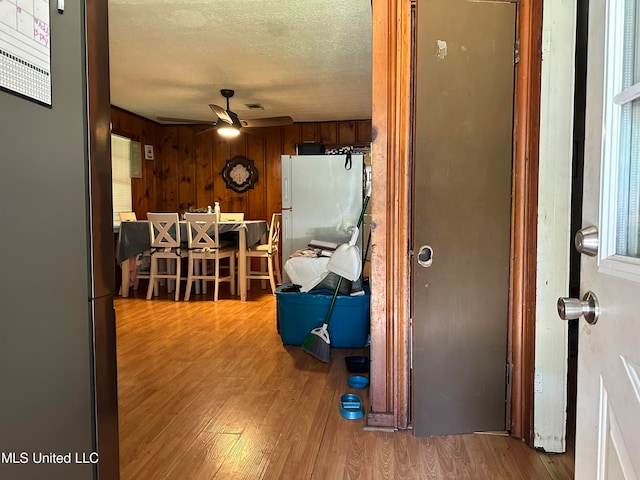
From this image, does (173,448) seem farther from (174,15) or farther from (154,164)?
(154,164)

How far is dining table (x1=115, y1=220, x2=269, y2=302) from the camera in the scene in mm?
4828

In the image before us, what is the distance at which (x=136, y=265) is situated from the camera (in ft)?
17.3

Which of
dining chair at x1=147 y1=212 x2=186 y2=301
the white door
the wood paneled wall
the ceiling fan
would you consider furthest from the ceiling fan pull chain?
the white door

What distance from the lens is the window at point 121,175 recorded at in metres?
5.72

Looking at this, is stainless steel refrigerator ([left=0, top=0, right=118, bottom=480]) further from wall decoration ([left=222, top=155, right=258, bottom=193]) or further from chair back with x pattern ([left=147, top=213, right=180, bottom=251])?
wall decoration ([left=222, top=155, right=258, bottom=193])

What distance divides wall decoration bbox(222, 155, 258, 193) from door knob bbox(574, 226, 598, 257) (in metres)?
6.19

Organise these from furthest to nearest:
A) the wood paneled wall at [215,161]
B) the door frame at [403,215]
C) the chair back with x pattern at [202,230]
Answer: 1. the wood paneled wall at [215,161]
2. the chair back with x pattern at [202,230]
3. the door frame at [403,215]

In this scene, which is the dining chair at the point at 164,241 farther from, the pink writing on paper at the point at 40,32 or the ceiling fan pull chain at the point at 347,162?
the pink writing on paper at the point at 40,32

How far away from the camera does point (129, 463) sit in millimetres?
1684

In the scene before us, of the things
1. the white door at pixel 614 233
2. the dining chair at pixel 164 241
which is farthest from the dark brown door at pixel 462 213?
the dining chair at pixel 164 241

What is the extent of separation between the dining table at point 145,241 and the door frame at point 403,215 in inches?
121

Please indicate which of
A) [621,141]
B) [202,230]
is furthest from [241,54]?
[621,141]

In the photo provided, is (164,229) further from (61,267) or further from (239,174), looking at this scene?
(61,267)

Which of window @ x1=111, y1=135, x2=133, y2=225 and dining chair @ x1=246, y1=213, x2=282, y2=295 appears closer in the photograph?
dining chair @ x1=246, y1=213, x2=282, y2=295
